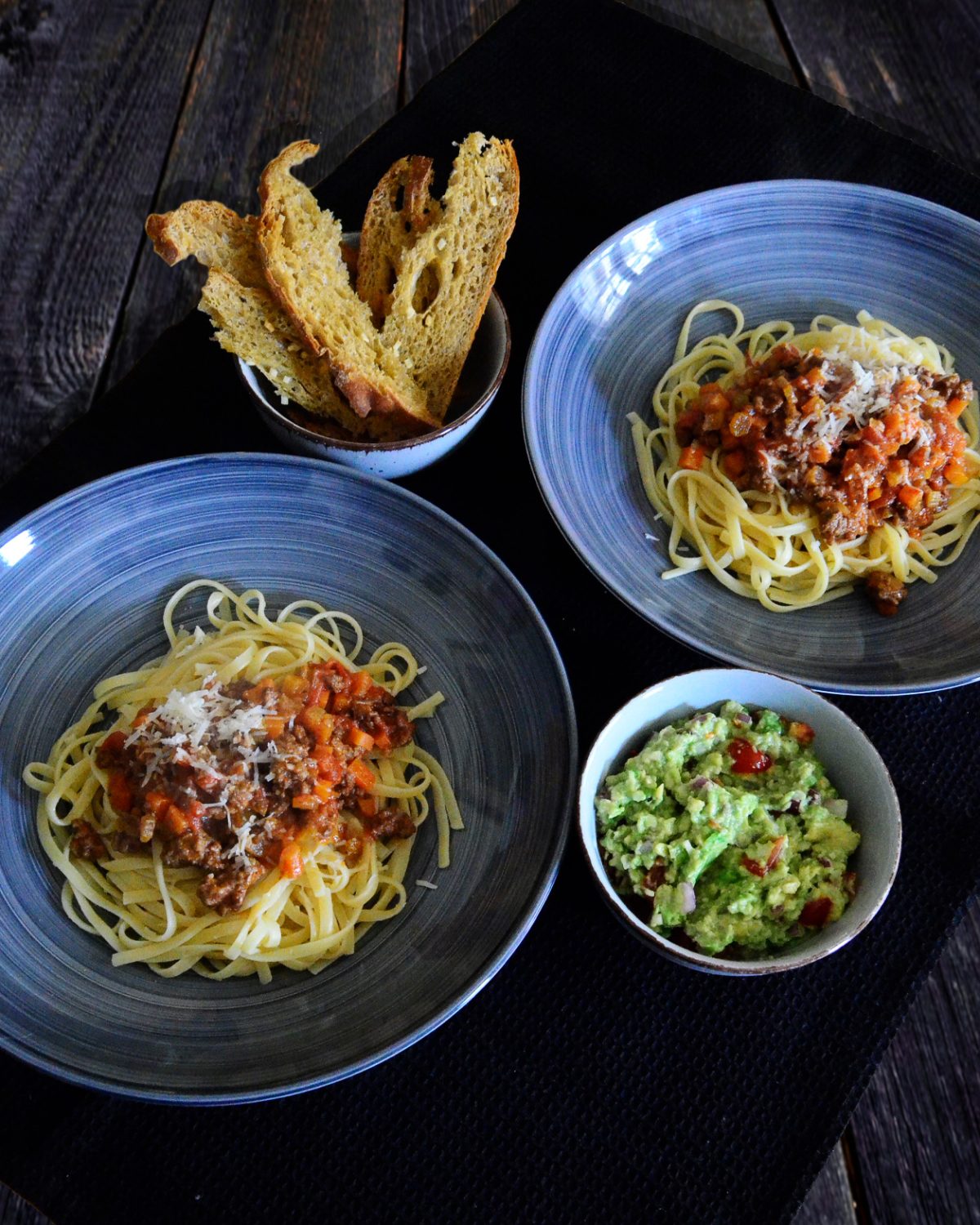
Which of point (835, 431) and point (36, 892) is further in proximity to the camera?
point (835, 431)

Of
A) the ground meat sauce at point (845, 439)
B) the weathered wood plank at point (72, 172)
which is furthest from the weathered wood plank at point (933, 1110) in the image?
the weathered wood plank at point (72, 172)

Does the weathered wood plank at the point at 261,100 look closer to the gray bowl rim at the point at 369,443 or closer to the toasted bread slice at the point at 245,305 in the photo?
the toasted bread slice at the point at 245,305

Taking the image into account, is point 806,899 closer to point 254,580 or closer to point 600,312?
point 254,580

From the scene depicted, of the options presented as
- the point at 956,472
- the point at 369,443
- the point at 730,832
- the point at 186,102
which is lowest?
the point at 956,472

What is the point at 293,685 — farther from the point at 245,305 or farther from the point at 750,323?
the point at 750,323

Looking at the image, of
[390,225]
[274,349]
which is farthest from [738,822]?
[390,225]


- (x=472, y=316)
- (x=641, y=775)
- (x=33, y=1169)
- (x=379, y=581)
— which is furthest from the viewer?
(x=472, y=316)

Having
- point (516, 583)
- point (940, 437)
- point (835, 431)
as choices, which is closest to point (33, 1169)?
point (516, 583)
